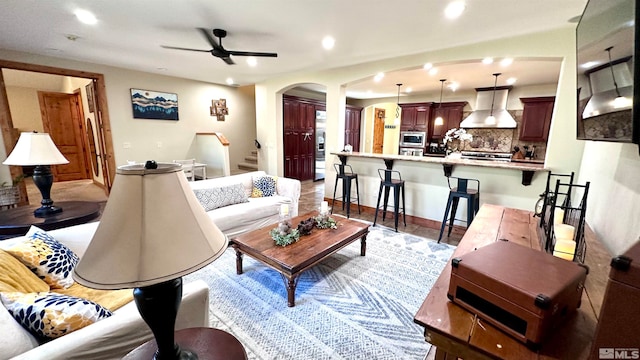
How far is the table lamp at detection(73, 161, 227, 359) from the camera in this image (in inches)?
26.5

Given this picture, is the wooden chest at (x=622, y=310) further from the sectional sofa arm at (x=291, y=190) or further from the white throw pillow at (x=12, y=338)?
the sectional sofa arm at (x=291, y=190)

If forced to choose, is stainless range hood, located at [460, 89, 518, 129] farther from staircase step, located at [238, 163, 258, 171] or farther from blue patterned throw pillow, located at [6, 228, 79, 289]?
blue patterned throw pillow, located at [6, 228, 79, 289]

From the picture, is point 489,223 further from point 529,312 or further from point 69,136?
point 69,136

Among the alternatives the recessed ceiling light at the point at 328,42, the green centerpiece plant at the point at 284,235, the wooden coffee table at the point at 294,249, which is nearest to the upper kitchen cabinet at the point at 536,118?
the recessed ceiling light at the point at 328,42

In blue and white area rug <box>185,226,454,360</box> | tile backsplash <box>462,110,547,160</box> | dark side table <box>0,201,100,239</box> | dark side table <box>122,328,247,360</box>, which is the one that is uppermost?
tile backsplash <box>462,110,547,160</box>

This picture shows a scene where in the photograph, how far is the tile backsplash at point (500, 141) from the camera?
5.89 meters

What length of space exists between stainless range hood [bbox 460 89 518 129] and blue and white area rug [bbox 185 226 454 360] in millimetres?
4116

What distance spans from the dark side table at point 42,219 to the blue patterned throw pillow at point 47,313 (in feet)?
4.79

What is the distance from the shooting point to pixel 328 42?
10.8 ft

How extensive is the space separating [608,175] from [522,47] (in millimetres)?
2032

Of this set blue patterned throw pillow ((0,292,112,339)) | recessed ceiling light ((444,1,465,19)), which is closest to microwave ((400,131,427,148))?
recessed ceiling light ((444,1,465,19))

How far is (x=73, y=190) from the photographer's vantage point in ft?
18.7

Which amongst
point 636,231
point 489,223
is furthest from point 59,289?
point 636,231

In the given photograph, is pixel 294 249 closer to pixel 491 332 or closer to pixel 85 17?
pixel 491 332
